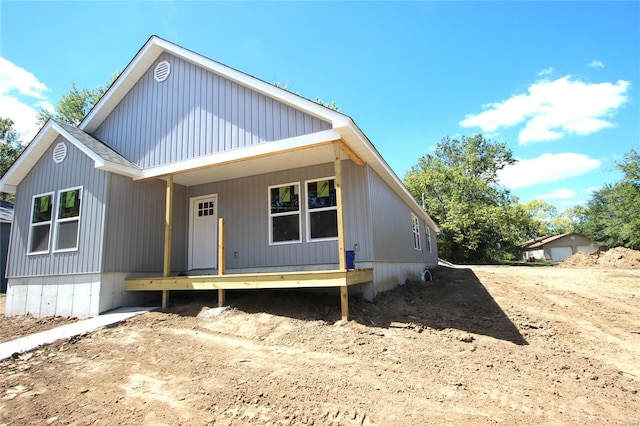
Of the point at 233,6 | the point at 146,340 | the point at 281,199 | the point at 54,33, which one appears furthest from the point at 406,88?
the point at 146,340

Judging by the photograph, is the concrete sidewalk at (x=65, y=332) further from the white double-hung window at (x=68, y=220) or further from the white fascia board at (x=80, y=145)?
the white fascia board at (x=80, y=145)

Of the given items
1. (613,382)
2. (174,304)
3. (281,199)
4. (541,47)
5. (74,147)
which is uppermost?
(541,47)

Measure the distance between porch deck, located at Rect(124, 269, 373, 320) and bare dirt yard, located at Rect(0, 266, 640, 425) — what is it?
510mm

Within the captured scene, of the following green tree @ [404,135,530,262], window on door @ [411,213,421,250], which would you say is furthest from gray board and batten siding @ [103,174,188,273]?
green tree @ [404,135,530,262]

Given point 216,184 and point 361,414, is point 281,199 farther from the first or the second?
point 361,414

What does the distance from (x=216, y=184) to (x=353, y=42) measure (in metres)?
6.53

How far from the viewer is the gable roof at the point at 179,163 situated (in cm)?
646

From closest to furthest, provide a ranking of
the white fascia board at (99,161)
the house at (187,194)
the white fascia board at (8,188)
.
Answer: the house at (187,194) < the white fascia board at (99,161) < the white fascia board at (8,188)

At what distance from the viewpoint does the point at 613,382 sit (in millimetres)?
3963

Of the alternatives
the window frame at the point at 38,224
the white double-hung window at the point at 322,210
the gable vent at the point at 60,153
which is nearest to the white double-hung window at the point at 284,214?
the white double-hung window at the point at 322,210

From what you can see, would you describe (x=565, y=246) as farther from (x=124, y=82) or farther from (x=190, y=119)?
(x=124, y=82)

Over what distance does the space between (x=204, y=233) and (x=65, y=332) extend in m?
4.01

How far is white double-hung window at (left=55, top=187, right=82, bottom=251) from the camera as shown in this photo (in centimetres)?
793

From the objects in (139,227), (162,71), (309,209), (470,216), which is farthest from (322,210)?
(470,216)
